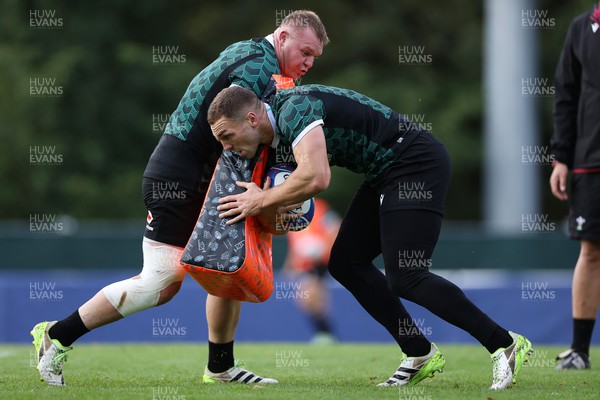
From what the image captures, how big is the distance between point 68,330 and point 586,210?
3345mm

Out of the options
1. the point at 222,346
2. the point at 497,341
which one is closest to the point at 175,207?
the point at 222,346

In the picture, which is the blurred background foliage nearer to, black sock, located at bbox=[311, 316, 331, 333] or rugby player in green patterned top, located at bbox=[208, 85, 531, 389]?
black sock, located at bbox=[311, 316, 331, 333]

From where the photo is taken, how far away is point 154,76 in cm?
2544

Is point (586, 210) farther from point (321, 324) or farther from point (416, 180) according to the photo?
point (321, 324)

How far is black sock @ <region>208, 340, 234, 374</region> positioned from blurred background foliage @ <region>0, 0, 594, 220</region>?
56.8ft

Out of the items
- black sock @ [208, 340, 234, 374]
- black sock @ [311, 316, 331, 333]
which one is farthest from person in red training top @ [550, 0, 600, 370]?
black sock @ [311, 316, 331, 333]

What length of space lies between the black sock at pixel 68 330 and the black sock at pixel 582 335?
3157mm

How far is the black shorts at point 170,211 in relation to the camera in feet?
19.3

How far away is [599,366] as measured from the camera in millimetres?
7000

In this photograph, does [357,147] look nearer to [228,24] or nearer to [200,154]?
[200,154]

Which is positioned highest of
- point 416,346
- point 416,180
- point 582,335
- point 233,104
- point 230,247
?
point 233,104

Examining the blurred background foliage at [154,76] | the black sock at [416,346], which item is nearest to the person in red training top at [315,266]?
the black sock at [416,346]

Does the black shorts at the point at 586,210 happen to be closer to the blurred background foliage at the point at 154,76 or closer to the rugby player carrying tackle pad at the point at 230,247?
the rugby player carrying tackle pad at the point at 230,247

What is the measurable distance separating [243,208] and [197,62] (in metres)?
20.6
